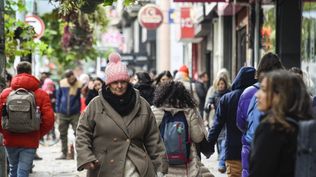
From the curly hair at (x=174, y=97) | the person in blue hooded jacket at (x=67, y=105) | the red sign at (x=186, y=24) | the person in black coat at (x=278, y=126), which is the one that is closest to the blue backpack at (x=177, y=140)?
the curly hair at (x=174, y=97)

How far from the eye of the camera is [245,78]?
9.75 metres

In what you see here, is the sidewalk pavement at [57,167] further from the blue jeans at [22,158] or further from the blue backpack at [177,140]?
the blue backpack at [177,140]

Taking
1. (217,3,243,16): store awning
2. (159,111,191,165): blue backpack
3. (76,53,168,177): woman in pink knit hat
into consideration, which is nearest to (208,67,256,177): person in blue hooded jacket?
(159,111,191,165): blue backpack

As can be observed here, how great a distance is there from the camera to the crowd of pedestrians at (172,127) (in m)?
5.72

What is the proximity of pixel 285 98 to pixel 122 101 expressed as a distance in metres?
2.67

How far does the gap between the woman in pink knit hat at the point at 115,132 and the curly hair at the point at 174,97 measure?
131cm

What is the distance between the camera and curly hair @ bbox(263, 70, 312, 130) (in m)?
5.70

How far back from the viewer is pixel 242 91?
984cm

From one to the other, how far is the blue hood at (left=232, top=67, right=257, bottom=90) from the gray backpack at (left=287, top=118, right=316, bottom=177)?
394cm

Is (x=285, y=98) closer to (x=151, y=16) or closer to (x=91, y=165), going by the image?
(x=91, y=165)

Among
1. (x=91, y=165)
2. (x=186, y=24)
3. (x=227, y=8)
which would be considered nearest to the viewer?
(x=91, y=165)

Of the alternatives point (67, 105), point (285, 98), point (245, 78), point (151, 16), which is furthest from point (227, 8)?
point (285, 98)

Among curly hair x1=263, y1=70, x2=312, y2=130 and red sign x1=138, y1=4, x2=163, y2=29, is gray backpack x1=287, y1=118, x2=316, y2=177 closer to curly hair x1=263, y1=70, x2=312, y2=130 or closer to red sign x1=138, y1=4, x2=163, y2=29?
curly hair x1=263, y1=70, x2=312, y2=130

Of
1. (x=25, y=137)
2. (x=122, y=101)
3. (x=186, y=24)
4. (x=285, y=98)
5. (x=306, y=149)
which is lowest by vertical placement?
(x=25, y=137)
